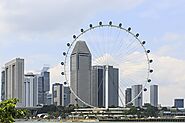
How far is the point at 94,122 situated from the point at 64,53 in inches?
3346

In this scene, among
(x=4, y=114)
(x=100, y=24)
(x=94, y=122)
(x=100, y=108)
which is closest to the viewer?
(x=4, y=114)

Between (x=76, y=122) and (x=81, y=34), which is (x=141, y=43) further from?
(x=76, y=122)

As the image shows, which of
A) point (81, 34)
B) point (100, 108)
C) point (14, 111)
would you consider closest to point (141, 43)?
point (81, 34)

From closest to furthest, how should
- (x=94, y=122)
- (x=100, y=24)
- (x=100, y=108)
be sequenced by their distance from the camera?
(x=100, y=24) < (x=100, y=108) < (x=94, y=122)

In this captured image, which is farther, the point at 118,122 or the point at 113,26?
the point at 118,122

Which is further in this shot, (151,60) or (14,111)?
(151,60)

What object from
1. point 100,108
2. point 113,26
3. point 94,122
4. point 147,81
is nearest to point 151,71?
point 147,81

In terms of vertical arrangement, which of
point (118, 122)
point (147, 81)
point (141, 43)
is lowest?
point (118, 122)

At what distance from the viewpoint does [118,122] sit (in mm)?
196375

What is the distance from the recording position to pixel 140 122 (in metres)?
Result: 196

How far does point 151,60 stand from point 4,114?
8442cm

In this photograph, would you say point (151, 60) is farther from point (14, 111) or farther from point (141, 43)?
point (14, 111)

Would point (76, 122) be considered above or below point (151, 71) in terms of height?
below

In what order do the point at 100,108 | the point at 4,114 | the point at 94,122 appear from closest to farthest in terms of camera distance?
1. the point at 4,114
2. the point at 100,108
3. the point at 94,122
